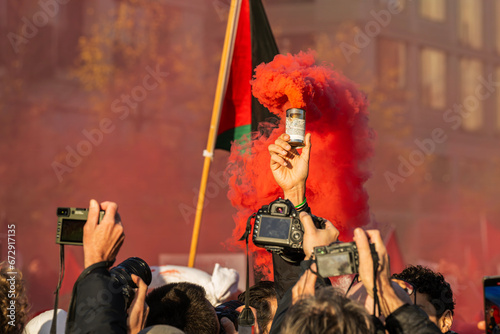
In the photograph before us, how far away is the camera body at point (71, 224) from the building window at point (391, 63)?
1734 cm

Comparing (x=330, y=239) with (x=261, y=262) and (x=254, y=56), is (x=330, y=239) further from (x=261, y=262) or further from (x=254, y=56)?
(x=254, y=56)

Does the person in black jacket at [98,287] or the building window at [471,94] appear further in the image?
the building window at [471,94]

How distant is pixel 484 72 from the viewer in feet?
69.7

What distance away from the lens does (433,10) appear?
20422mm

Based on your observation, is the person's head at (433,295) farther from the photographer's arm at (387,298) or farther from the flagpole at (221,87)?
the flagpole at (221,87)

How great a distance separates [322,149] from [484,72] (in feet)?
66.6

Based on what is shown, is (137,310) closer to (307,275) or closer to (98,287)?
(98,287)

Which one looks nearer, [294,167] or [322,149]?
[294,167]

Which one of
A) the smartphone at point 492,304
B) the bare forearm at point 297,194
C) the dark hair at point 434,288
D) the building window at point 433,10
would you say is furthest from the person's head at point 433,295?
the building window at point 433,10

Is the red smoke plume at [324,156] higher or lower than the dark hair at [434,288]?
higher

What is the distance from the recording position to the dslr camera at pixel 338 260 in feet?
4.82

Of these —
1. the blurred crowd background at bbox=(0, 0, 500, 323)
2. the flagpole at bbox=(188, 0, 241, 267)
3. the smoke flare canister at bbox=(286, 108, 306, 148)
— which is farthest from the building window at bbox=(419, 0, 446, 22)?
the smoke flare canister at bbox=(286, 108, 306, 148)

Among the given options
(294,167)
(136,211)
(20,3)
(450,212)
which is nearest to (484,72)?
(450,212)

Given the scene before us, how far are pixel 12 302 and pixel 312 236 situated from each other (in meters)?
1.07
